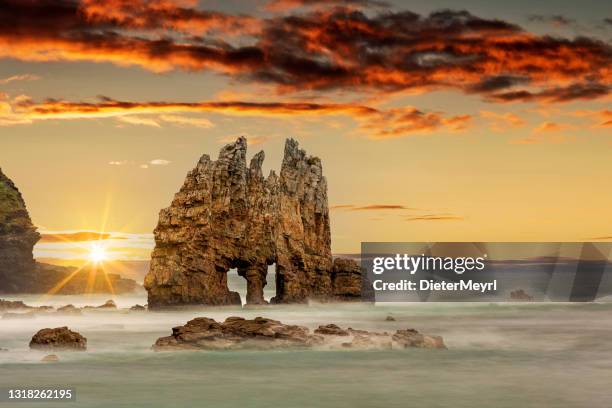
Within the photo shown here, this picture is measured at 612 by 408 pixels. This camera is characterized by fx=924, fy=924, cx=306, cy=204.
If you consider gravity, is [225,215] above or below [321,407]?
above

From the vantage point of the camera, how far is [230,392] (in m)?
37.3

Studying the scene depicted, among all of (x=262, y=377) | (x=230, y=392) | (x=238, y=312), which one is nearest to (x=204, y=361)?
(x=262, y=377)

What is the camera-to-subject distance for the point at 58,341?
47281mm

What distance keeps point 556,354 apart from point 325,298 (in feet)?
190

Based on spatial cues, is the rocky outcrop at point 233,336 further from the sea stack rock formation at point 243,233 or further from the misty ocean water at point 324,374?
the sea stack rock formation at point 243,233

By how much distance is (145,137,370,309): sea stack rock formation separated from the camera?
98875 mm

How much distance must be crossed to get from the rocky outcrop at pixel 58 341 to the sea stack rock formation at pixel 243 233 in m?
48.4

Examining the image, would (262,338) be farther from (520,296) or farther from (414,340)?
(520,296)

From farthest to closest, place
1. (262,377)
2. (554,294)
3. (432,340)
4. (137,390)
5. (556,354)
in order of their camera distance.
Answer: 1. (554,294)
2. (556,354)
3. (432,340)
4. (262,377)
5. (137,390)

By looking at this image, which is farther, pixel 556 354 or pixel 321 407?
pixel 556 354

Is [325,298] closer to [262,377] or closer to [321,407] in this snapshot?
[262,377]

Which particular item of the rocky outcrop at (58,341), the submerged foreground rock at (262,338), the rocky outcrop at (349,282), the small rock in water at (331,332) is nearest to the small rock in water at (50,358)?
the rocky outcrop at (58,341)

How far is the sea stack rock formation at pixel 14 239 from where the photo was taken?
497ft

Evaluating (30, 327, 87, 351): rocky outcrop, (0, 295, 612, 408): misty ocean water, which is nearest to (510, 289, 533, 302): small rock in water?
(0, 295, 612, 408): misty ocean water
